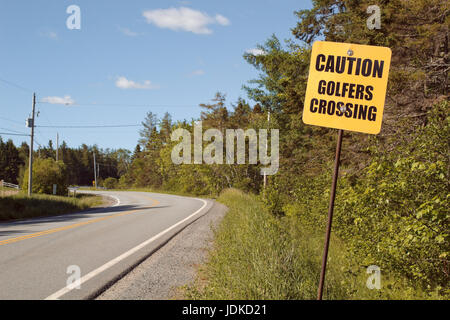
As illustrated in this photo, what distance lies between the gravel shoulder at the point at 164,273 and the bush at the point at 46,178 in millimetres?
29130

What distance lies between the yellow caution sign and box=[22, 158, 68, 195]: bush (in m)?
35.2

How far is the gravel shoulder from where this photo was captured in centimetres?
496

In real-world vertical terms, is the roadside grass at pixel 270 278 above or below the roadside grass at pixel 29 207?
above

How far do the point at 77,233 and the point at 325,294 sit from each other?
8057mm

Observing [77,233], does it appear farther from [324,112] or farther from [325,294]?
[324,112]

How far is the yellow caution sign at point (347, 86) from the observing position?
11.1 ft

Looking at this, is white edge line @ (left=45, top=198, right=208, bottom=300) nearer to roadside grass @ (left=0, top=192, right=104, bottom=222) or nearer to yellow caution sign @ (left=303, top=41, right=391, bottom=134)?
yellow caution sign @ (left=303, top=41, right=391, bottom=134)

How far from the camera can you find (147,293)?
4.98 meters

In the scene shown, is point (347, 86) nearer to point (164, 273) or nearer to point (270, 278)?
point (270, 278)

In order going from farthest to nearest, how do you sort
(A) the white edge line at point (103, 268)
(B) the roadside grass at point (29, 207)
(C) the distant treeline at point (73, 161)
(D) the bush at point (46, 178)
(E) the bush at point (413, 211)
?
(C) the distant treeline at point (73, 161) → (D) the bush at point (46, 178) → (B) the roadside grass at point (29, 207) → (A) the white edge line at point (103, 268) → (E) the bush at point (413, 211)

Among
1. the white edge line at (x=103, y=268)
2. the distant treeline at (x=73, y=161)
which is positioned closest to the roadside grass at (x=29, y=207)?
the white edge line at (x=103, y=268)

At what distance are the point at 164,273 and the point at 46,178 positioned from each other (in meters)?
32.6

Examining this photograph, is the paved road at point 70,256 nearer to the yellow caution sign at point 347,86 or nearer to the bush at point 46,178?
the yellow caution sign at point 347,86
